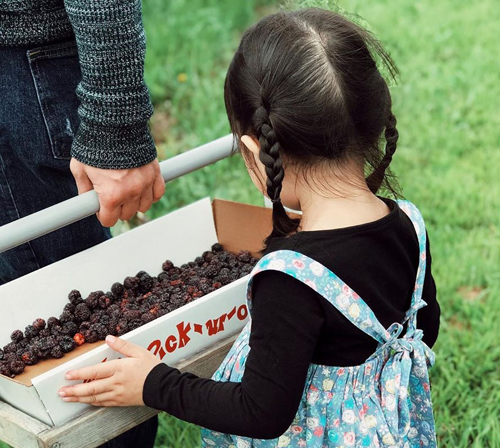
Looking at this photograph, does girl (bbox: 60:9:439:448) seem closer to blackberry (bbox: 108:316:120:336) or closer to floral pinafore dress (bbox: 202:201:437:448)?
floral pinafore dress (bbox: 202:201:437:448)

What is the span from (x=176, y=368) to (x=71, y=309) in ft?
1.38

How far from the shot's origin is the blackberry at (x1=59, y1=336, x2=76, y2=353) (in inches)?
70.3

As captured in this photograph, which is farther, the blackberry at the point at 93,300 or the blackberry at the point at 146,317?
the blackberry at the point at 93,300

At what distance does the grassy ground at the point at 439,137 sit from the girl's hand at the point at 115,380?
0.99 m

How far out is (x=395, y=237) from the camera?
1.48 m

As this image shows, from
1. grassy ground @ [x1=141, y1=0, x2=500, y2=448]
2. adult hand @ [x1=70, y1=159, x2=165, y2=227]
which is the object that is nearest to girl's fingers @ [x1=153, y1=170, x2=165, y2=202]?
adult hand @ [x1=70, y1=159, x2=165, y2=227]

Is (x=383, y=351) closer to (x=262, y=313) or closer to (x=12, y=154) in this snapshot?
(x=262, y=313)

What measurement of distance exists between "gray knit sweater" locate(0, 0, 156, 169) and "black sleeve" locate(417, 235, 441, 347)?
2.05 ft

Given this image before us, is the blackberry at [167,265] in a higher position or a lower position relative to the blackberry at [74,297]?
lower

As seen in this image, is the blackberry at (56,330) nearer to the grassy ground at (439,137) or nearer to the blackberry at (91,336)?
the blackberry at (91,336)

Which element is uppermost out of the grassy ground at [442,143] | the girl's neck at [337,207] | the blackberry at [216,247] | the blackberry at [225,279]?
the girl's neck at [337,207]

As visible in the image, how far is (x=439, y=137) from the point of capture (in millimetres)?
4395

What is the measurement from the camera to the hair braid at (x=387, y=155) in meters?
1.52

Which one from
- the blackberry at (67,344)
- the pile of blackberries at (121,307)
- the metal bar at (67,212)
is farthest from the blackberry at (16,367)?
the metal bar at (67,212)
